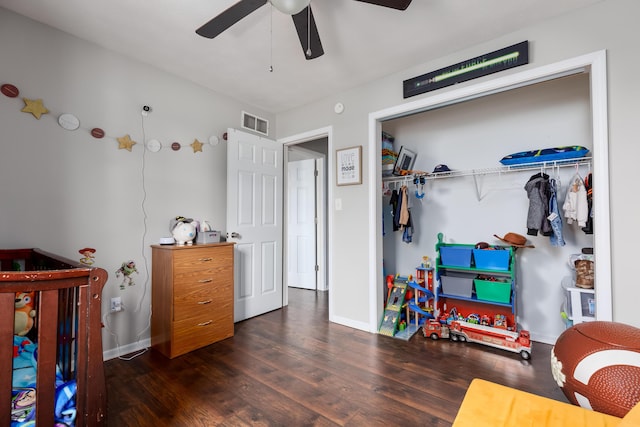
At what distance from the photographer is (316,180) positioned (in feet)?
14.9

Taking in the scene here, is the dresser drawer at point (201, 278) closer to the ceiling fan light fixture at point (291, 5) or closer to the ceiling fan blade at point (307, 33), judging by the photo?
the ceiling fan blade at point (307, 33)

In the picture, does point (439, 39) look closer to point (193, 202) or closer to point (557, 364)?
point (557, 364)

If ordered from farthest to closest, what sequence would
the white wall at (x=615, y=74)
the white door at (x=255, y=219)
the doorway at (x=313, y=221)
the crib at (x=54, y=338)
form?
the doorway at (x=313, y=221) → the white door at (x=255, y=219) → the white wall at (x=615, y=74) → the crib at (x=54, y=338)

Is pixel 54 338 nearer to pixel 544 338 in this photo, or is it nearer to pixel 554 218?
pixel 554 218

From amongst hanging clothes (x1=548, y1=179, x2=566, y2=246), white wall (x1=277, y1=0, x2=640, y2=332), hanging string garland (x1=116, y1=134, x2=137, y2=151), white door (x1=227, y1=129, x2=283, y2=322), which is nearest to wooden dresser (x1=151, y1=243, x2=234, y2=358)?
white door (x1=227, y1=129, x2=283, y2=322)

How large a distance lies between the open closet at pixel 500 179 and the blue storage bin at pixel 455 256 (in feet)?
1.23

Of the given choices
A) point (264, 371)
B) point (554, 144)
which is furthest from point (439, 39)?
point (264, 371)

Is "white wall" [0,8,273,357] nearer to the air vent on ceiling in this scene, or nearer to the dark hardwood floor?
the air vent on ceiling

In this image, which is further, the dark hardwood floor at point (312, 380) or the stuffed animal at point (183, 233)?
the stuffed animal at point (183, 233)

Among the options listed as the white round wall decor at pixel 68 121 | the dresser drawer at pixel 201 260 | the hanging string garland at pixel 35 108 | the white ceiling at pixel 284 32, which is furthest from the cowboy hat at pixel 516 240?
the hanging string garland at pixel 35 108

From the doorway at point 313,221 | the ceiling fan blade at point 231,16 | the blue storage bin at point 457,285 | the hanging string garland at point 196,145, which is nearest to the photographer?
the ceiling fan blade at point 231,16

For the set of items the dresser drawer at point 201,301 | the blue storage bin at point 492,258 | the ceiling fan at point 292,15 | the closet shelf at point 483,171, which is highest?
the ceiling fan at point 292,15

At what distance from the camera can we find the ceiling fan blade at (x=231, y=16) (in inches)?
60.3

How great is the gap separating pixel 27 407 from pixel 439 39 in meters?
3.04
